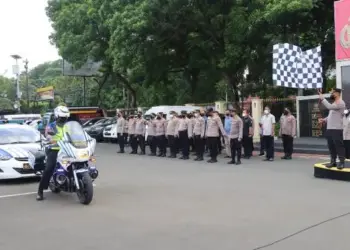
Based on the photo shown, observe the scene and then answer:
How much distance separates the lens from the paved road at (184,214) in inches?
224

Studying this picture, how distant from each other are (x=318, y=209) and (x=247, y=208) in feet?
3.60

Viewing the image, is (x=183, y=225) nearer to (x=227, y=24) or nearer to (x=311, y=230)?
(x=311, y=230)

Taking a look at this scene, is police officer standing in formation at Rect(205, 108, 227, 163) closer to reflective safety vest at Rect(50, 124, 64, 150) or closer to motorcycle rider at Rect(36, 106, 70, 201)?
motorcycle rider at Rect(36, 106, 70, 201)

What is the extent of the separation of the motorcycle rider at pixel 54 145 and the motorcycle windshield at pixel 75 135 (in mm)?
144

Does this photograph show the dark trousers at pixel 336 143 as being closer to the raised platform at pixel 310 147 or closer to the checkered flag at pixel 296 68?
the checkered flag at pixel 296 68

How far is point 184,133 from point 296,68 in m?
4.76

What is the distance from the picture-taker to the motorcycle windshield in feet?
26.9

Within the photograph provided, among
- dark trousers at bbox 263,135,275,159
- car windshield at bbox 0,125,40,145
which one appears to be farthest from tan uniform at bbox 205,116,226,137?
car windshield at bbox 0,125,40,145

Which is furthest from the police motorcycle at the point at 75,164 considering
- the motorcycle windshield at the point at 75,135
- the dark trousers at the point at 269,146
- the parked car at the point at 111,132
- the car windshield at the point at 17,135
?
the parked car at the point at 111,132

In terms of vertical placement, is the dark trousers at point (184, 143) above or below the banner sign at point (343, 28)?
below

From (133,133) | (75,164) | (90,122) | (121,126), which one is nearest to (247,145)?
(133,133)

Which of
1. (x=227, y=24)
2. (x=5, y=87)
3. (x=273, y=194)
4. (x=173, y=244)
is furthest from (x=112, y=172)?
(x=5, y=87)

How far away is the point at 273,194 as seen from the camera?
8766mm

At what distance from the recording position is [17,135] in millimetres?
11914
